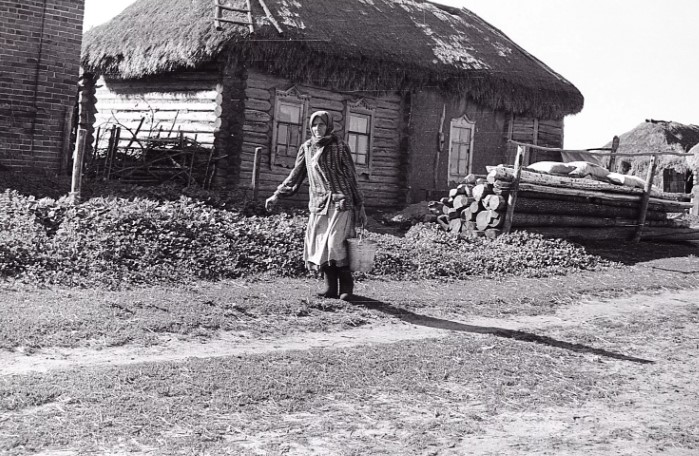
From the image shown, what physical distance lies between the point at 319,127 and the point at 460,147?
1256 cm

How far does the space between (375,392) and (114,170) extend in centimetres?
1118

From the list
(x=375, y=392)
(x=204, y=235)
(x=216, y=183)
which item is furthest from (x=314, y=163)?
(x=216, y=183)

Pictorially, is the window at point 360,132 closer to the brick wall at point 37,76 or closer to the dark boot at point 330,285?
the brick wall at point 37,76

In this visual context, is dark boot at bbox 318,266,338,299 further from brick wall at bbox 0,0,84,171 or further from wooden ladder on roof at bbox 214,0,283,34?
wooden ladder on roof at bbox 214,0,283,34

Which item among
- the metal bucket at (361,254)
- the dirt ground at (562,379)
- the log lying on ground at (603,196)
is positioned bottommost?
the dirt ground at (562,379)

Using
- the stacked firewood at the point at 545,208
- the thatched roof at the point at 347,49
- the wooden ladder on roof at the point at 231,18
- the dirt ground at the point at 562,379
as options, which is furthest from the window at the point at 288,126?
the dirt ground at the point at 562,379

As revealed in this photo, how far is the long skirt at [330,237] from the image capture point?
25.3ft

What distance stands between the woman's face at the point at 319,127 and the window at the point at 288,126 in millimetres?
8713

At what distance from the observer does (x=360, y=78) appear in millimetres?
17250

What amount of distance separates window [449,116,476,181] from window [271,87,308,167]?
13.9ft

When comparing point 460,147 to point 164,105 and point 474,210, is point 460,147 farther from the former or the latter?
point 164,105

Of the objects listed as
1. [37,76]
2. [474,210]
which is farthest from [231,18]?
[474,210]

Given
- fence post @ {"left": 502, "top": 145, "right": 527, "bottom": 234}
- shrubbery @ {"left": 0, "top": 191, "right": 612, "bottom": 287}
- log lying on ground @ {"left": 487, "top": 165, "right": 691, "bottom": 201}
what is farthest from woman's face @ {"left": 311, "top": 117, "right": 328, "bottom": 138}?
fence post @ {"left": 502, "top": 145, "right": 527, "bottom": 234}

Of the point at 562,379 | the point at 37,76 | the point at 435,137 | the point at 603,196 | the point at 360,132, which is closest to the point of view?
the point at 562,379
